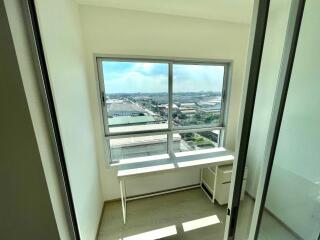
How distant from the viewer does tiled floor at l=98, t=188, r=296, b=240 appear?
197cm

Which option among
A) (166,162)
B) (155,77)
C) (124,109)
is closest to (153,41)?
(155,77)

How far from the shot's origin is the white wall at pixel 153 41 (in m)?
1.94

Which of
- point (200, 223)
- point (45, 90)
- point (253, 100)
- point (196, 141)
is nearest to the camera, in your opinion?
point (45, 90)

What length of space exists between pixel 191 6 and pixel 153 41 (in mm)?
612

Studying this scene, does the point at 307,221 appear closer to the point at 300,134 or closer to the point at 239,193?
the point at 239,193

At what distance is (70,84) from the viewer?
1.40 m

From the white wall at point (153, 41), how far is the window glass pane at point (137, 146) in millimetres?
212

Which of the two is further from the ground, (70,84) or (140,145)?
(70,84)

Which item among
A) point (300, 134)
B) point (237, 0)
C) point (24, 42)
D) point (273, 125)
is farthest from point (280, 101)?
point (237, 0)

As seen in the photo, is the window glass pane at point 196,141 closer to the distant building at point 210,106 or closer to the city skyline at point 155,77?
the distant building at point 210,106

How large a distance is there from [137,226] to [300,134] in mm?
2147

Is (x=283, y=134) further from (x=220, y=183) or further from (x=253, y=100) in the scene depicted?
(x=220, y=183)

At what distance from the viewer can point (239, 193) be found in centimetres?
92

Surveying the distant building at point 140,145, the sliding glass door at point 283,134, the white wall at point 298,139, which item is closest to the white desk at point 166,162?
the distant building at point 140,145
